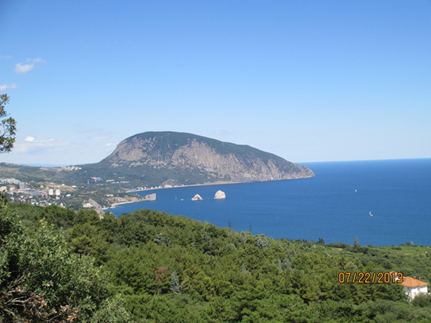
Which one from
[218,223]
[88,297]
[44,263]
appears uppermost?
[44,263]

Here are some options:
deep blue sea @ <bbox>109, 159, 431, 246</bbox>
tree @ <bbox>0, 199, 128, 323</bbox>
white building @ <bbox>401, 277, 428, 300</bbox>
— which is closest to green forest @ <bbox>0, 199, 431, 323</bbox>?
tree @ <bbox>0, 199, 128, 323</bbox>

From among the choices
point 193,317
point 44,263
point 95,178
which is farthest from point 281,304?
point 95,178

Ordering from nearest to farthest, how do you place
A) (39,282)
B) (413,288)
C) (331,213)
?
(39,282) < (413,288) < (331,213)

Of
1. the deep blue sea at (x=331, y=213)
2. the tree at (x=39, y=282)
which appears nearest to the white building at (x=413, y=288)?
the tree at (x=39, y=282)

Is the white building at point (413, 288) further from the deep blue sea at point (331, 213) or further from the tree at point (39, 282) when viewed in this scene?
the deep blue sea at point (331, 213)

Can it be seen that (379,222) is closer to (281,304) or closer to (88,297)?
(281,304)

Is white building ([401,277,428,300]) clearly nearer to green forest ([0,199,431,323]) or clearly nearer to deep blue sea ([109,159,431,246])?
green forest ([0,199,431,323])

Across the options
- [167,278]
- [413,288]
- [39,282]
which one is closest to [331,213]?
[413,288]

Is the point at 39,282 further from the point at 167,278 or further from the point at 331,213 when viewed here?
the point at 331,213
